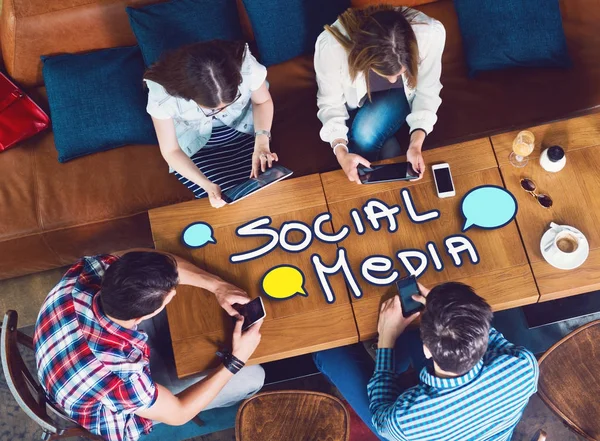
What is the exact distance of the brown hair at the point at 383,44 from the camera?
1.75m

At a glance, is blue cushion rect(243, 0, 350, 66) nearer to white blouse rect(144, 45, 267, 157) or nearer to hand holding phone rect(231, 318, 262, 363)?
white blouse rect(144, 45, 267, 157)

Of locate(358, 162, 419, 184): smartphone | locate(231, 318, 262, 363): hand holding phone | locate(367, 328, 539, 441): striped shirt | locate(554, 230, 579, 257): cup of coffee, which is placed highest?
locate(358, 162, 419, 184): smartphone

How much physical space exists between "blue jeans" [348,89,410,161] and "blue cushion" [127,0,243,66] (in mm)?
769

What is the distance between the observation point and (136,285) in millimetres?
1569

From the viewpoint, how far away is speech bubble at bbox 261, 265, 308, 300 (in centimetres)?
181

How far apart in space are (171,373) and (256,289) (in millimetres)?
577

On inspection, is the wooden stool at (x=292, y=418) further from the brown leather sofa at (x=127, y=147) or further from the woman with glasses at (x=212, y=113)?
the brown leather sofa at (x=127, y=147)

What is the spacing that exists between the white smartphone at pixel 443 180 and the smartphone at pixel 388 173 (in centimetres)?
8

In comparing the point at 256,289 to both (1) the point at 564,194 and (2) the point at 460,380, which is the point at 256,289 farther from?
(1) the point at 564,194

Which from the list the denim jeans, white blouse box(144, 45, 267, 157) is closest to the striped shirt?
the denim jeans

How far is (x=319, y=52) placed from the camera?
6.63 feet

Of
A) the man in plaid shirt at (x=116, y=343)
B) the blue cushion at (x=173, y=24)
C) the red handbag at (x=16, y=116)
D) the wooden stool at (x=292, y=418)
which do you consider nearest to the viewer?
the man in plaid shirt at (x=116, y=343)

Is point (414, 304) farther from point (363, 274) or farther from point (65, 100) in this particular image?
point (65, 100)

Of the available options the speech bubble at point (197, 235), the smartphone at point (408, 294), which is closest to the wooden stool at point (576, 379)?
the smartphone at point (408, 294)
